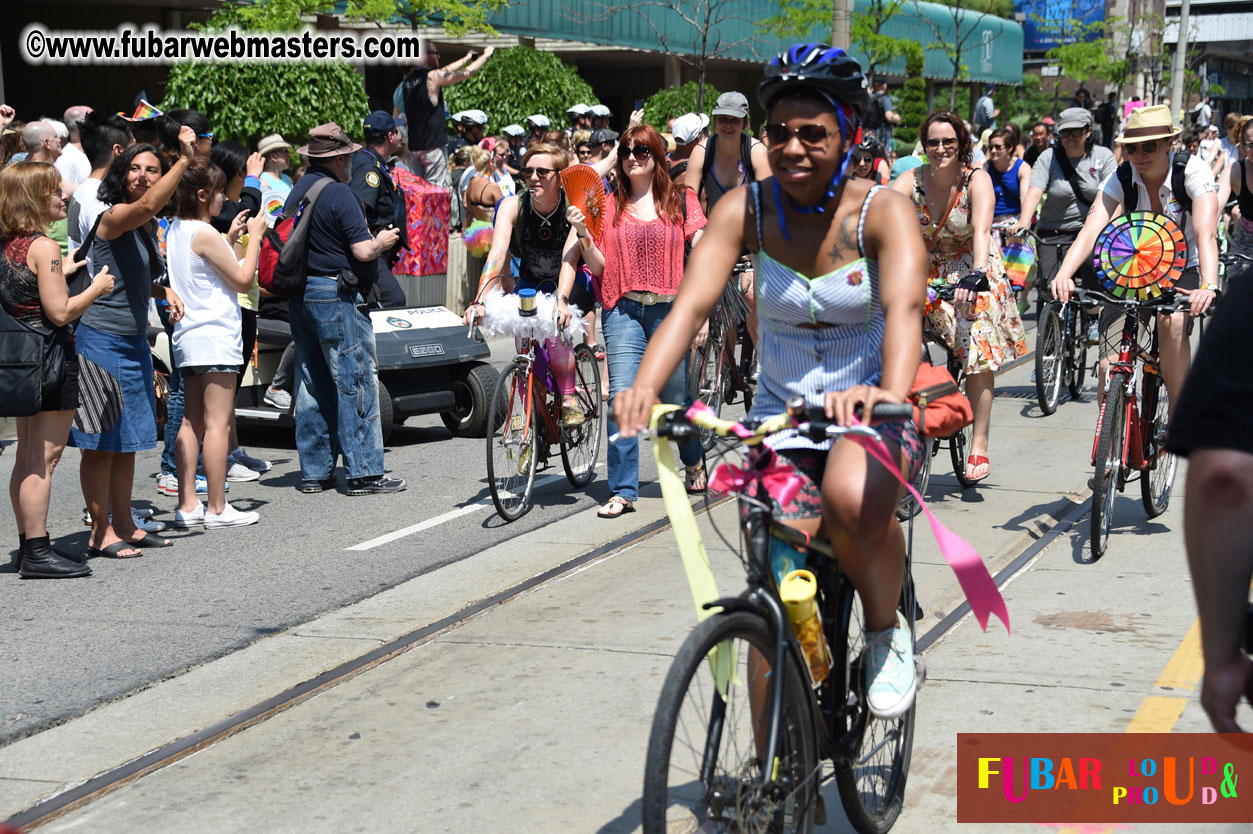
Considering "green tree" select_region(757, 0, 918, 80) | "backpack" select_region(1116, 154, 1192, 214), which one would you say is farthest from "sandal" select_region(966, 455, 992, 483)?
"green tree" select_region(757, 0, 918, 80)

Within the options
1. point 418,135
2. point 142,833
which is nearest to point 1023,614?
point 142,833

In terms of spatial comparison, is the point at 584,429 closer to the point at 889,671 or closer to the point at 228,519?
the point at 228,519

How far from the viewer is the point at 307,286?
8.23 m

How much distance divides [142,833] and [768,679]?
1852mm

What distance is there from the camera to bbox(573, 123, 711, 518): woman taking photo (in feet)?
24.8

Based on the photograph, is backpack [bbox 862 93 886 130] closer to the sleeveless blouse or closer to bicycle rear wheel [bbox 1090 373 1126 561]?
bicycle rear wheel [bbox 1090 373 1126 561]

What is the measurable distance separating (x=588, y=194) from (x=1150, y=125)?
2760 mm

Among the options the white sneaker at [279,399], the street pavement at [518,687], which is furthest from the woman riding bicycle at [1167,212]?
the white sneaker at [279,399]

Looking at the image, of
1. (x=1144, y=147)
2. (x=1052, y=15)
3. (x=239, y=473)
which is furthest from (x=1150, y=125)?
(x=1052, y=15)

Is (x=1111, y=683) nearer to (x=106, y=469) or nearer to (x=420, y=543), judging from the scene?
A: (x=420, y=543)

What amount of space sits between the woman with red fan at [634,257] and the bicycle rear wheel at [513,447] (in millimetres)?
434

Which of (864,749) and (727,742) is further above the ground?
(727,742)

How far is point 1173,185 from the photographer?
7.02 metres

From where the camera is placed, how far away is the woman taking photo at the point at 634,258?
24.8 ft
